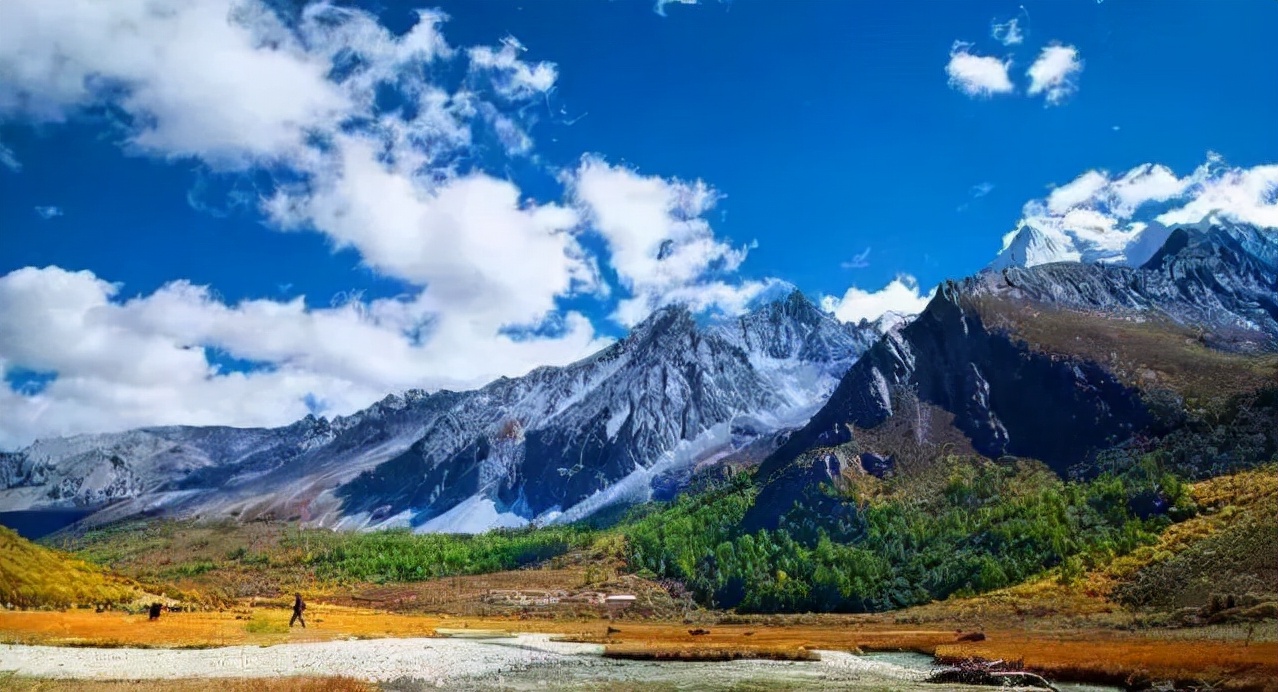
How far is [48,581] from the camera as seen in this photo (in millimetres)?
77750

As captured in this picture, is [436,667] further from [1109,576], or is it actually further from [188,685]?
[1109,576]

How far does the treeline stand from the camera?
427 ft

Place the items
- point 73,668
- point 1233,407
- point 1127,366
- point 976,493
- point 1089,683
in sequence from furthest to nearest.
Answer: point 1127,366, point 976,493, point 1233,407, point 1089,683, point 73,668

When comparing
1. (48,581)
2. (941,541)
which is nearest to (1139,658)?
(48,581)

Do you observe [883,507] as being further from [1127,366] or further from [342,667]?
→ [342,667]

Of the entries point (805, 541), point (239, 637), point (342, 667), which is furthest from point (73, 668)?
point (805, 541)

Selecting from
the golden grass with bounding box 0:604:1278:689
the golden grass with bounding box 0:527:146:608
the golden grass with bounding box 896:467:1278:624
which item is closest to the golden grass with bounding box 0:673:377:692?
the golden grass with bounding box 0:604:1278:689

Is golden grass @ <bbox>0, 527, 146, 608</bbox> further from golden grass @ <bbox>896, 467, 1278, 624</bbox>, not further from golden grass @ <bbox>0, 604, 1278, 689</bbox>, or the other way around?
golden grass @ <bbox>896, 467, 1278, 624</bbox>

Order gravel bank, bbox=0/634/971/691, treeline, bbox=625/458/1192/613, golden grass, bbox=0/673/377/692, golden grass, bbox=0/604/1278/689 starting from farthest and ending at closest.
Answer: treeline, bbox=625/458/1192/613, golden grass, bbox=0/604/1278/689, gravel bank, bbox=0/634/971/691, golden grass, bbox=0/673/377/692

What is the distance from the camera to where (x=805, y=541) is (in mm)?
179875

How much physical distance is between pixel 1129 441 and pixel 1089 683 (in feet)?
474

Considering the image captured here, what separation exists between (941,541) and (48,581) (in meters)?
131

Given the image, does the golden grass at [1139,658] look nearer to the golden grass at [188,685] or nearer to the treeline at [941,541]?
the golden grass at [188,685]

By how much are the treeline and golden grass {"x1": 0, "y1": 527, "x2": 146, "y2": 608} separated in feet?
342
